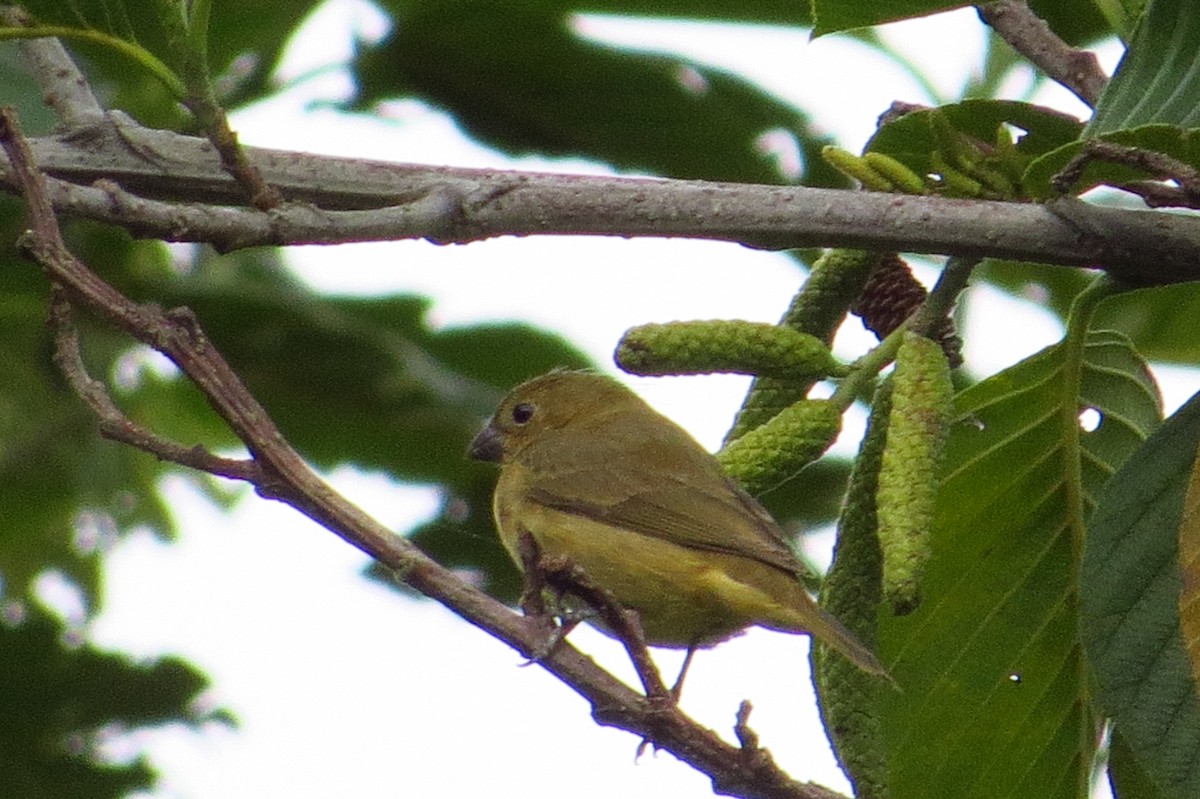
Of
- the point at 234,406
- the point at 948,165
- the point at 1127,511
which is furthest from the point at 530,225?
the point at 1127,511

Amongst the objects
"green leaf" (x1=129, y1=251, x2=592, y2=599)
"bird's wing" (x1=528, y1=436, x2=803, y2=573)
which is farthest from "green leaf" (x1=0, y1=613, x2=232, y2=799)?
"bird's wing" (x1=528, y1=436, x2=803, y2=573)

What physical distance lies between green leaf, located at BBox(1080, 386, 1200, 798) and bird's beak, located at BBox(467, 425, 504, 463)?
7.06 feet

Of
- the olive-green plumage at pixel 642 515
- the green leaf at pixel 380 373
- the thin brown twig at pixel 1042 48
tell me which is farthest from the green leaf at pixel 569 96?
the thin brown twig at pixel 1042 48

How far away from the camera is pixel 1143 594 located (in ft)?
6.33

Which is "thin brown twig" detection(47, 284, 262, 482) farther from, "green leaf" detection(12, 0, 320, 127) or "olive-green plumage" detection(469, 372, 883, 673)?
"green leaf" detection(12, 0, 320, 127)

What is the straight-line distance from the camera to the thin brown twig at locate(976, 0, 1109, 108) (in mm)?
2186

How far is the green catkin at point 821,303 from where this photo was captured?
220 centimetres

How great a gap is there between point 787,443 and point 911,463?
0.63 ft

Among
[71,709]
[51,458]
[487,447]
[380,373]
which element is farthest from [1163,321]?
[51,458]

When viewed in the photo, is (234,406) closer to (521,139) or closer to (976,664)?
(976,664)

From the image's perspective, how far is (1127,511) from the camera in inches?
76.3

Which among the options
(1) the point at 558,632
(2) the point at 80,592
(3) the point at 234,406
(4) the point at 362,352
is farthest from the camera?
(2) the point at 80,592

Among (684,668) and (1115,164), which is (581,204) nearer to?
(1115,164)

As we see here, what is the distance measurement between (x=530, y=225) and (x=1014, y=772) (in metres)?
1.03
